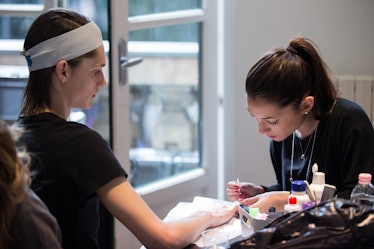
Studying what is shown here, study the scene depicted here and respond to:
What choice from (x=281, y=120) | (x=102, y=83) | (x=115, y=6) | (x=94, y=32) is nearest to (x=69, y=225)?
(x=102, y=83)

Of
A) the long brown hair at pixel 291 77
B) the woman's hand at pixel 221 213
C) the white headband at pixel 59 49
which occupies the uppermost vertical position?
the white headband at pixel 59 49

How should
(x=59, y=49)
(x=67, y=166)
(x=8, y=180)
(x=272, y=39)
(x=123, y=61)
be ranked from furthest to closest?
(x=272, y=39)
(x=123, y=61)
(x=59, y=49)
(x=67, y=166)
(x=8, y=180)

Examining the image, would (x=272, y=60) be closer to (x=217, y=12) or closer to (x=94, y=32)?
(x=94, y=32)

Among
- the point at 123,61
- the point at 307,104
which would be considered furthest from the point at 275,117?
the point at 123,61

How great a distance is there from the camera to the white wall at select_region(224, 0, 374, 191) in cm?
287

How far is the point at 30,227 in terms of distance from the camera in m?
1.11

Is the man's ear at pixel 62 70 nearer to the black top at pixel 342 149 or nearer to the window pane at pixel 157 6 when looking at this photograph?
the black top at pixel 342 149

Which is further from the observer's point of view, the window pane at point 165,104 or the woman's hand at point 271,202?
the window pane at point 165,104

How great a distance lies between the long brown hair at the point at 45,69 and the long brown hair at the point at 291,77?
533 mm

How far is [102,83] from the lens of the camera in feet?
5.27

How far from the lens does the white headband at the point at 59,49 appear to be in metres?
1.49

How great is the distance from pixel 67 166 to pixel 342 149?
34.5 inches

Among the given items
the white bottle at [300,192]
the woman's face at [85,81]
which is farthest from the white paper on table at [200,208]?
the woman's face at [85,81]

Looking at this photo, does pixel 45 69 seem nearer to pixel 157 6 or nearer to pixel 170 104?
pixel 157 6
